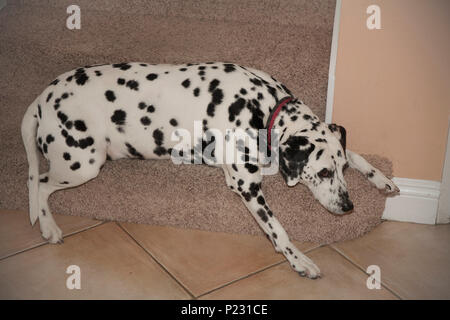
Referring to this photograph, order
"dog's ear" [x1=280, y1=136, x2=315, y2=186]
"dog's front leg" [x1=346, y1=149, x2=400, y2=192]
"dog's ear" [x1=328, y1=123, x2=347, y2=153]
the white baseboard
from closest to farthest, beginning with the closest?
"dog's ear" [x1=280, y1=136, x2=315, y2=186] → "dog's ear" [x1=328, y1=123, x2=347, y2=153] → "dog's front leg" [x1=346, y1=149, x2=400, y2=192] → the white baseboard

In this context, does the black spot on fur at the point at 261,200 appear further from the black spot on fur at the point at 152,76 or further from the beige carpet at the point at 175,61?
the black spot on fur at the point at 152,76

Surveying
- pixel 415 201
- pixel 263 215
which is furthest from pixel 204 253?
pixel 415 201

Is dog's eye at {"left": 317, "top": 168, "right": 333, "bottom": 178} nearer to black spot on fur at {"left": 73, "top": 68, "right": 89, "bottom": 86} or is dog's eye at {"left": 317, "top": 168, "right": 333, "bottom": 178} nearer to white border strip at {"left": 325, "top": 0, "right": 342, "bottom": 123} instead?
white border strip at {"left": 325, "top": 0, "right": 342, "bottom": 123}

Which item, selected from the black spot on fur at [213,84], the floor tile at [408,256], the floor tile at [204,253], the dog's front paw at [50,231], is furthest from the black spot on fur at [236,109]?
the dog's front paw at [50,231]

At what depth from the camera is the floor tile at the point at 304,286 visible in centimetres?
237

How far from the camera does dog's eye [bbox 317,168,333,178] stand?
242 centimetres

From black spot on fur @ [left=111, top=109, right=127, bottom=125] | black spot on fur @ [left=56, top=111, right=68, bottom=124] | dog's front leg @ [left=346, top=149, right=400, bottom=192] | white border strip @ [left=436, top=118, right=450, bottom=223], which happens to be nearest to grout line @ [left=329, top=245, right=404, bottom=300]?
dog's front leg @ [left=346, top=149, right=400, bottom=192]

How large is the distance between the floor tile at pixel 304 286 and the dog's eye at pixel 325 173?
21.6 inches

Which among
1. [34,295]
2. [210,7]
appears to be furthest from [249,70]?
[34,295]

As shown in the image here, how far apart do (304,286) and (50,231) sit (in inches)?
61.8

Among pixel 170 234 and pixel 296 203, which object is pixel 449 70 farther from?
pixel 170 234

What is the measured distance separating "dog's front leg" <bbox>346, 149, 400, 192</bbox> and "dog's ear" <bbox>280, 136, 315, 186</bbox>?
625mm

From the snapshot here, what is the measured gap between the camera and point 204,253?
268 cm

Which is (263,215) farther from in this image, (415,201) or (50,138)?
(50,138)
